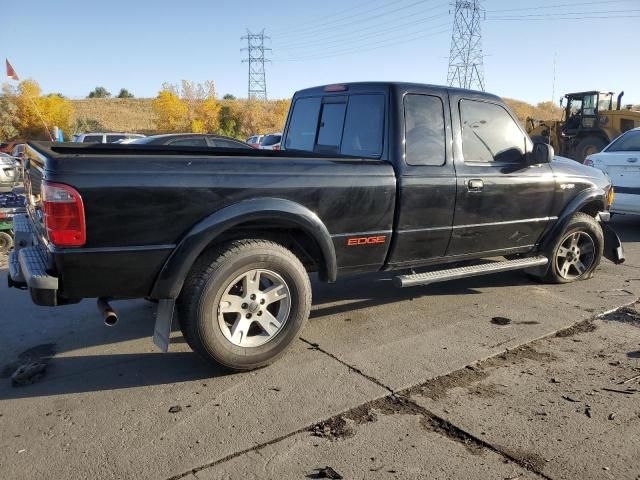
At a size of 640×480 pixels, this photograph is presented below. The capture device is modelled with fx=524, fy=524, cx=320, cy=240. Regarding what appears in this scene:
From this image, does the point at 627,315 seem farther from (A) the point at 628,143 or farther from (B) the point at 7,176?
(B) the point at 7,176

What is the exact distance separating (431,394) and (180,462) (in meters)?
1.58

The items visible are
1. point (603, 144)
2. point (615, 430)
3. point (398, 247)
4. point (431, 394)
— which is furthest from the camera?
point (603, 144)

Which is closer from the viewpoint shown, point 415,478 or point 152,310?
point 415,478

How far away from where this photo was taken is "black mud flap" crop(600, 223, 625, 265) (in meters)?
5.99

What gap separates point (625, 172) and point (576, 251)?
148 inches

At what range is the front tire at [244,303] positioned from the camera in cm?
336

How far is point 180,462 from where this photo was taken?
2.63 m

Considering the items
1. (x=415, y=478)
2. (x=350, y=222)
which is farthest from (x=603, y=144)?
(x=415, y=478)

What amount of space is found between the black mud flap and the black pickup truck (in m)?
0.62

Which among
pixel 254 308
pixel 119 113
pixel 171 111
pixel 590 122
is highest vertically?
pixel 119 113

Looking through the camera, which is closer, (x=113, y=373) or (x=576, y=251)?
(x=113, y=373)

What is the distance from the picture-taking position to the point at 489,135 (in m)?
4.82

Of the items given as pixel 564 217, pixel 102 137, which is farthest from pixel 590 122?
pixel 102 137

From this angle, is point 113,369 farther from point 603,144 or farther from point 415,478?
point 603,144
